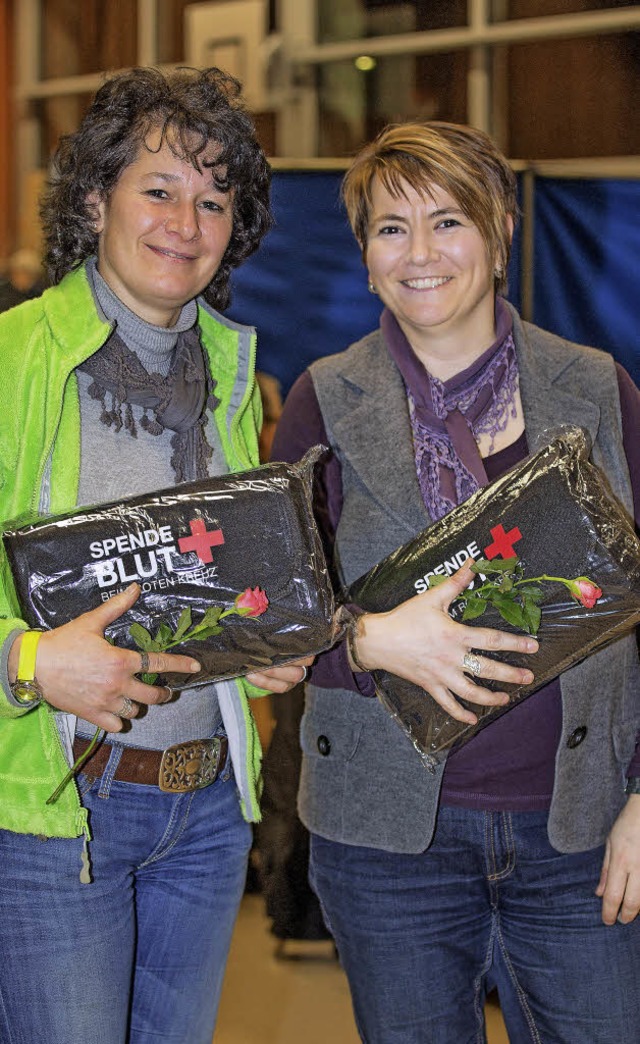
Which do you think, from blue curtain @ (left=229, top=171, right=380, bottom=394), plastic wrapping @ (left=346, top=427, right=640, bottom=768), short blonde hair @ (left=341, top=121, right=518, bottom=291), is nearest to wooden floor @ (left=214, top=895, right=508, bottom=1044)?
blue curtain @ (left=229, top=171, right=380, bottom=394)

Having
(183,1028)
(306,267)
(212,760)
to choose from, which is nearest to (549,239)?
(306,267)

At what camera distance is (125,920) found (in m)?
1.46

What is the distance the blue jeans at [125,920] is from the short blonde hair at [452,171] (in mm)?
837

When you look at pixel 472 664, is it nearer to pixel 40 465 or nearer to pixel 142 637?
pixel 142 637

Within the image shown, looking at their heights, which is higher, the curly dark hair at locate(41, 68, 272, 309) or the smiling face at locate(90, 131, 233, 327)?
the curly dark hair at locate(41, 68, 272, 309)

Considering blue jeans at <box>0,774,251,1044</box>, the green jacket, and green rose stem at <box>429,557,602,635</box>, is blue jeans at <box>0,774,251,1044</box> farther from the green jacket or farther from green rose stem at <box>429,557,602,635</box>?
green rose stem at <box>429,557,602,635</box>

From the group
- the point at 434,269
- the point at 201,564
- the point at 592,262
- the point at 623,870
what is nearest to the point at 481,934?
the point at 623,870

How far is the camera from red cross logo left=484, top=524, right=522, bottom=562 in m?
1.39

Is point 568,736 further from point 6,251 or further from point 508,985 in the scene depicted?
point 6,251

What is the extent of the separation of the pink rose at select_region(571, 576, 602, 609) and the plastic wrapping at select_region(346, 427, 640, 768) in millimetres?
10

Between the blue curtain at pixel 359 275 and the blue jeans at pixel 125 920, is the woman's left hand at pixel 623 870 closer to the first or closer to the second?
the blue jeans at pixel 125 920

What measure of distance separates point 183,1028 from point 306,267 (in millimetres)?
1703

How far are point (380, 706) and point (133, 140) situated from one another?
827 mm

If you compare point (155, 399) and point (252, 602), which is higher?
point (155, 399)
